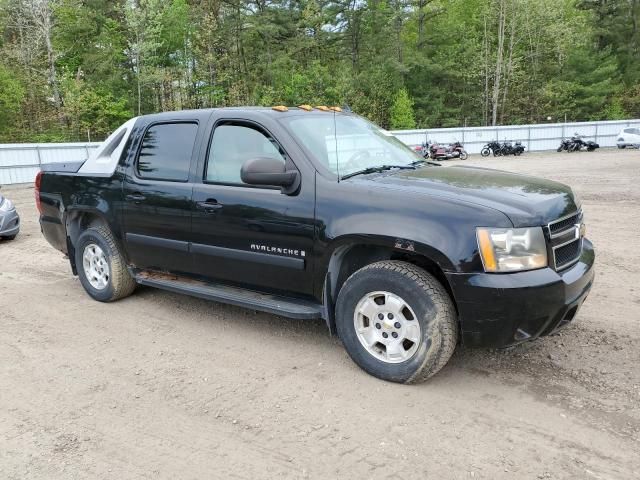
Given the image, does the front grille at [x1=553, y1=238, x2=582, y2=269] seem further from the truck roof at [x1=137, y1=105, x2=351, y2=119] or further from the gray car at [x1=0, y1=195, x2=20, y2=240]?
the gray car at [x1=0, y1=195, x2=20, y2=240]

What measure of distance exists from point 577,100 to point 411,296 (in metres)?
50.0

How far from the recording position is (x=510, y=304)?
10.3 ft

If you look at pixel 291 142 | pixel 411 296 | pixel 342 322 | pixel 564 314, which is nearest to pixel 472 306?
pixel 411 296

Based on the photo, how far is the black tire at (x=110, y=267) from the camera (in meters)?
5.28

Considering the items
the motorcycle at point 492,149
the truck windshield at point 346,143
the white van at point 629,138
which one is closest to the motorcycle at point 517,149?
the motorcycle at point 492,149

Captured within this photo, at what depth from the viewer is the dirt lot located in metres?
2.81

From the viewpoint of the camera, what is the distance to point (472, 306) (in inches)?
127

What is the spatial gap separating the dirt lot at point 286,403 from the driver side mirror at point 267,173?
1.33 meters

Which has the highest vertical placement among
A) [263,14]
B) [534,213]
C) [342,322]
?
[263,14]

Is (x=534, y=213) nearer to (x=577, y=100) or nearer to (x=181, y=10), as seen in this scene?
(x=181, y=10)

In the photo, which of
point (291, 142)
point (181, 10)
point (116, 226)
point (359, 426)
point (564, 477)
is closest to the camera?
point (564, 477)

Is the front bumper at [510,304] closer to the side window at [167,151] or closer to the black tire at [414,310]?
the black tire at [414,310]

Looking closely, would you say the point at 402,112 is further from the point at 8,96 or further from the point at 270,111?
the point at 270,111

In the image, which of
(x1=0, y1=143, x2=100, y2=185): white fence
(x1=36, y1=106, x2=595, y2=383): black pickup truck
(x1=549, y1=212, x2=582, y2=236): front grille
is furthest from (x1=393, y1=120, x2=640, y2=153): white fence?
(x1=549, y1=212, x2=582, y2=236): front grille
